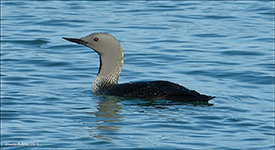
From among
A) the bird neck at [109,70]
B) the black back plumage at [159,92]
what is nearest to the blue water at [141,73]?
the black back plumage at [159,92]

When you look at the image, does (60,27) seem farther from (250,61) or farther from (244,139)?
(244,139)

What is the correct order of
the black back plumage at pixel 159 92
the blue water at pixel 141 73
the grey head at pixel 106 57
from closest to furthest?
1. the blue water at pixel 141 73
2. the black back plumage at pixel 159 92
3. the grey head at pixel 106 57

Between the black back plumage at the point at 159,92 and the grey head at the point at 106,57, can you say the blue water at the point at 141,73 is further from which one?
the grey head at the point at 106,57

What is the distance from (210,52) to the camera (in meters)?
12.7

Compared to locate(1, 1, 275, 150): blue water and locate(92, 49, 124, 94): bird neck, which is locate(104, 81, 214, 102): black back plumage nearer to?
locate(1, 1, 275, 150): blue water

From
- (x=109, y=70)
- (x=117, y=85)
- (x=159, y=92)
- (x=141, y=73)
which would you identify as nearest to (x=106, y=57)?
(x=109, y=70)

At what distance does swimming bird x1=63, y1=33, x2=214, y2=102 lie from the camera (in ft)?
28.2

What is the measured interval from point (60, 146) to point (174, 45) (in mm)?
7192

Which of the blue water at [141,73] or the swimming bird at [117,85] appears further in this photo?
the swimming bird at [117,85]

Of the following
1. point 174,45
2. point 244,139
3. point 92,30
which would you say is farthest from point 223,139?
point 92,30

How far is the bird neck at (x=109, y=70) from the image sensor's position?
376 inches

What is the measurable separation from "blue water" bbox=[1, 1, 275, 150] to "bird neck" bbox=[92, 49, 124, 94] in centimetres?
32

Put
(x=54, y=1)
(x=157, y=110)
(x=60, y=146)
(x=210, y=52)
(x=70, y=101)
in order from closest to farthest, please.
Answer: (x=60, y=146), (x=157, y=110), (x=70, y=101), (x=210, y=52), (x=54, y=1)

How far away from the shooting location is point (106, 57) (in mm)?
9594
